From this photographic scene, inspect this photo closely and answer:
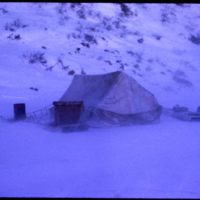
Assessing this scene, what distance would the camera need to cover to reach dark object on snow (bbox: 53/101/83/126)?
Answer: 31.2 ft

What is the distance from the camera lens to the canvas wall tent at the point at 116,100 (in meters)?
10.1

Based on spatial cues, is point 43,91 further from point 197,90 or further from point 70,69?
point 197,90

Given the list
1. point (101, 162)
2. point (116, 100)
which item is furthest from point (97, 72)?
point (101, 162)

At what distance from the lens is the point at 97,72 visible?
16.8 metres

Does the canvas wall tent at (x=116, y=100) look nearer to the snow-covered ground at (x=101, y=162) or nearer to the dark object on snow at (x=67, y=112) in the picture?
the dark object on snow at (x=67, y=112)

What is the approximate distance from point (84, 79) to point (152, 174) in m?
5.98

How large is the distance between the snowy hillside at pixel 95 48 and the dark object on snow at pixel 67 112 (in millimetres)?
2536

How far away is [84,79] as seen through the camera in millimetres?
11617

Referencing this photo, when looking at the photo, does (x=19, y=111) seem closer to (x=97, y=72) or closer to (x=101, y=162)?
(x=101, y=162)

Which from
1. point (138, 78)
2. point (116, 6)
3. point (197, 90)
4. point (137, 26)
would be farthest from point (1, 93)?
point (116, 6)

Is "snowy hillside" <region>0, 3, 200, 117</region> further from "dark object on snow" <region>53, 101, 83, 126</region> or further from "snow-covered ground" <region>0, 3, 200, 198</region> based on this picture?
"dark object on snow" <region>53, 101, 83, 126</region>

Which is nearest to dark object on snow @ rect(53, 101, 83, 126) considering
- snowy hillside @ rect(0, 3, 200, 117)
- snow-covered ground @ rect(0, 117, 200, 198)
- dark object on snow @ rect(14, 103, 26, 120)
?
snow-covered ground @ rect(0, 117, 200, 198)

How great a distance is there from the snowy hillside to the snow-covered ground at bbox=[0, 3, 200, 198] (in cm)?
4

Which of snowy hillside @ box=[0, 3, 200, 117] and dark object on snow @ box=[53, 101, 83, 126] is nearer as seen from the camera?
dark object on snow @ box=[53, 101, 83, 126]
